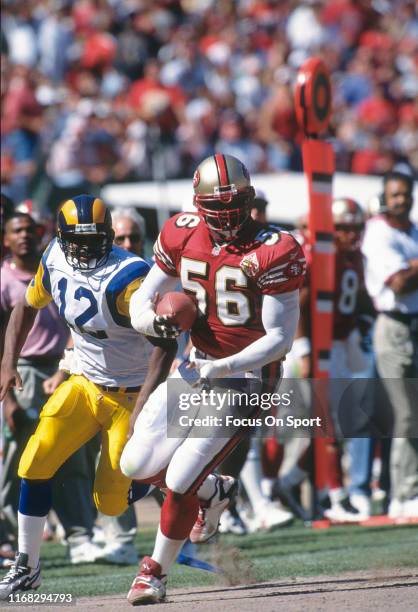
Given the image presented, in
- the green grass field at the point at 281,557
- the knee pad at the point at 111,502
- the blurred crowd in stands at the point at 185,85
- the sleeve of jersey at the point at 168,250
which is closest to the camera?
the sleeve of jersey at the point at 168,250

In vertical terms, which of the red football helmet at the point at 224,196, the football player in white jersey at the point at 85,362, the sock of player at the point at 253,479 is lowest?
the sock of player at the point at 253,479

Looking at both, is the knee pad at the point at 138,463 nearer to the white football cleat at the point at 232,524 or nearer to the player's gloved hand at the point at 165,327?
the player's gloved hand at the point at 165,327

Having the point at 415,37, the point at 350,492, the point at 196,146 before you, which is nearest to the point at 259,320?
the point at 350,492

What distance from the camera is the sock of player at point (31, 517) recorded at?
5.72 metres

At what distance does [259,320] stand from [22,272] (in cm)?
231

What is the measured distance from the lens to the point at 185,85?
52.1 ft

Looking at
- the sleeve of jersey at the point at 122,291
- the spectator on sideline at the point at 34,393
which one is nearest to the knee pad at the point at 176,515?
the sleeve of jersey at the point at 122,291

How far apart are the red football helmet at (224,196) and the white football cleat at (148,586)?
59.4 inches

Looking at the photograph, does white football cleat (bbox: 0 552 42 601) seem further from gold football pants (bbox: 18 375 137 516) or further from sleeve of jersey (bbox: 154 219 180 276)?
sleeve of jersey (bbox: 154 219 180 276)

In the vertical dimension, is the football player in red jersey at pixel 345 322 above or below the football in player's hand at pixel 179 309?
below

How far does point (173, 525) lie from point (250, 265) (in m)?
1.21

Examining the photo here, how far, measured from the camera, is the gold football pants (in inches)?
227

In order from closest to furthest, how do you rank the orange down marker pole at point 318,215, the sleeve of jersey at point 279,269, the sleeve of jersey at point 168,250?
the sleeve of jersey at point 279,269 → the sleeve of jersey at point 168,250 → the orange down marker pole at point 318,215

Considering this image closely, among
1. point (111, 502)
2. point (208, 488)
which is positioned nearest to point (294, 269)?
point (208, 488)
